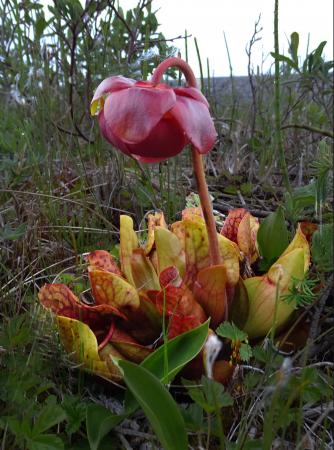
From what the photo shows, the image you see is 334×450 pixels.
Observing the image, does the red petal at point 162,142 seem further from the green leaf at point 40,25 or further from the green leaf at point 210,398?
the green leaf at point 40,25

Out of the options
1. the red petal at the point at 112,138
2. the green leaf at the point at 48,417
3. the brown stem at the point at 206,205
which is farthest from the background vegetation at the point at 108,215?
the red petal at the point at 112,138

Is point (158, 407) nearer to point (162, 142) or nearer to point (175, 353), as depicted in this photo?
point (175, 353)

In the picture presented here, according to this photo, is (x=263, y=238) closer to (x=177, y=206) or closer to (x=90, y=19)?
(x=177, y=206)

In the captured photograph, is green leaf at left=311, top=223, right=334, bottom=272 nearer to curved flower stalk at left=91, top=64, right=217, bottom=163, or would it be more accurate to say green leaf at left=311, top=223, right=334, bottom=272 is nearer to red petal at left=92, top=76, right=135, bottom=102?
curved flower stalk at left=91, top=64, right=217, bottom=163

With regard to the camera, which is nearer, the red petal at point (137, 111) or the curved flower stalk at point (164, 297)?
the red petal at point (137, 111)

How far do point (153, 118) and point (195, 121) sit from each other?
79 millimetres

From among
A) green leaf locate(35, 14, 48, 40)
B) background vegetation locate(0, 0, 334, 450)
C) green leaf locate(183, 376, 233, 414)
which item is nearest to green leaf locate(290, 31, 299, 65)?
background vegetation locate(0, 0, 334, 450)

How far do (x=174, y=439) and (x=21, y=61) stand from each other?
1983 mm

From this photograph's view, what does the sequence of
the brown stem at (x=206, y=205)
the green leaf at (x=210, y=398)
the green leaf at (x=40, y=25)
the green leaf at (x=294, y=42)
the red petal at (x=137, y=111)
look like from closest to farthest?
the green leaf at (x=210, y=398) < the red petal at (x=137, y=111) < the brown stem at (x=206, y=205) < the green leaf at (x=294, y=42) < the green leaf at (x=40, y=25)

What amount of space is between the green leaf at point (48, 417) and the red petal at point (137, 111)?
0.46 m

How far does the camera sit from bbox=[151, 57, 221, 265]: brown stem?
1052mm

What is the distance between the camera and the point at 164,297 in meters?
1.07

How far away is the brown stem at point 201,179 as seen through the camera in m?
1.05

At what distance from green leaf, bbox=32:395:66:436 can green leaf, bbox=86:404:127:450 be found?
99mm
